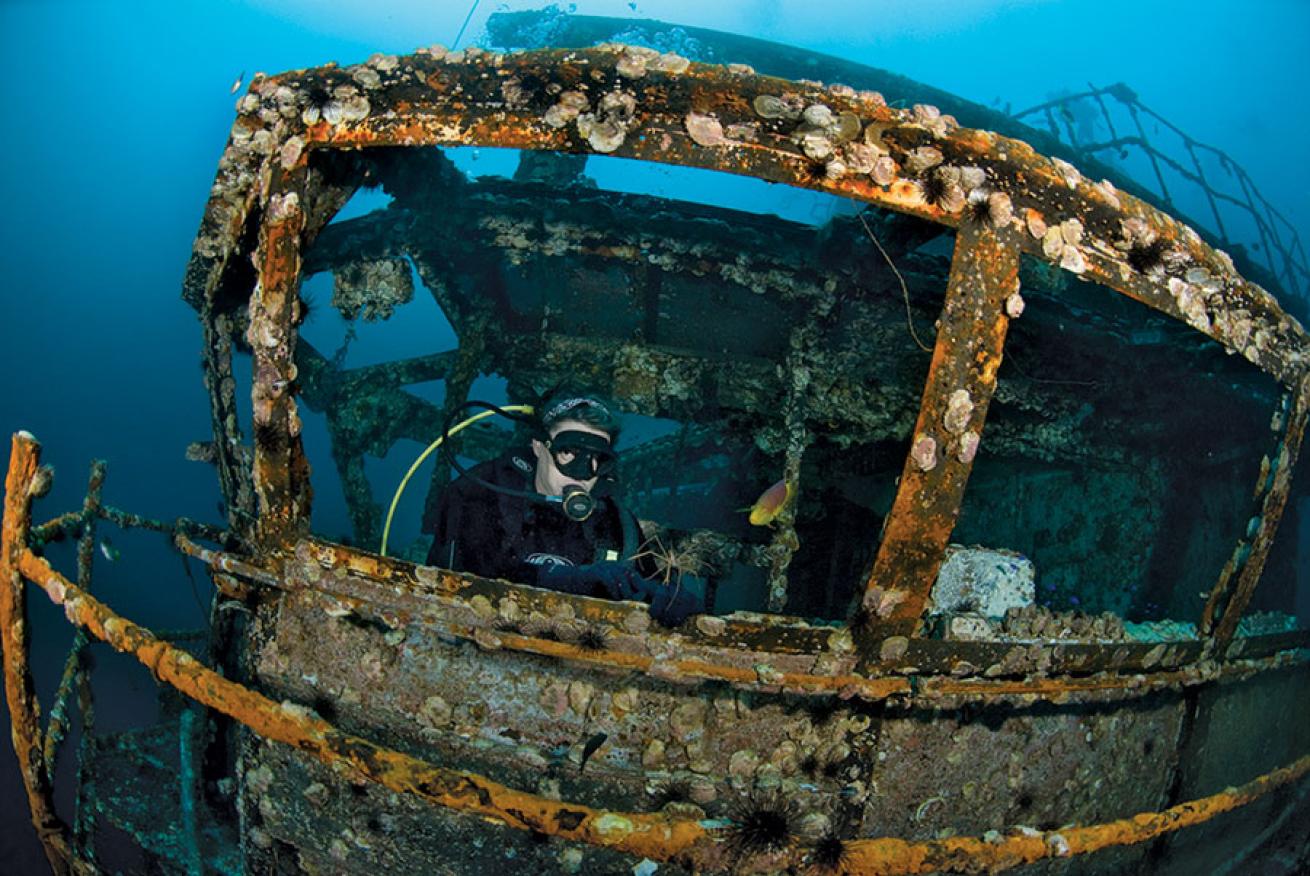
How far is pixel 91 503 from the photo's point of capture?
3.56 m

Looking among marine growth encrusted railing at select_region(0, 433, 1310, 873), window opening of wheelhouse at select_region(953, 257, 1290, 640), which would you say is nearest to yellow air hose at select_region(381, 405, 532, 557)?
marine growth encrusted railing at select_region(0, 433, 1310, 873)

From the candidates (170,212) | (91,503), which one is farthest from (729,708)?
(170,212)

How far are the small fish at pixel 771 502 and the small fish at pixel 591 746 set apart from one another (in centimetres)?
160

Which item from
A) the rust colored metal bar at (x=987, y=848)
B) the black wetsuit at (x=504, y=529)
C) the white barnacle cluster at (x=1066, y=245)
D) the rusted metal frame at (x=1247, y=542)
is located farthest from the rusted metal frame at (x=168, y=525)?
the rusted metal frame at (x=1247, y=542)

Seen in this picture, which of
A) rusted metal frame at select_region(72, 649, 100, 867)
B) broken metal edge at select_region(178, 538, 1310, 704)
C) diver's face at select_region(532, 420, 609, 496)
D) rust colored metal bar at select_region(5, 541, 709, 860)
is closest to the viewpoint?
rust colored metal bar at select_region(5, 541, 709, 860)

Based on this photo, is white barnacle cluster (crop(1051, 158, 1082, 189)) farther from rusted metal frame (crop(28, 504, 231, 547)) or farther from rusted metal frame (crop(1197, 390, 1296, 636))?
rusted metal frame (crop(28, 504, 231, 547))

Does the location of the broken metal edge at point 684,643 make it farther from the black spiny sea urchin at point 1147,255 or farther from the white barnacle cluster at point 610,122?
the white barnacle cluster at point 610,122

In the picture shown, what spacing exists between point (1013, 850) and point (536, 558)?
1.87 meters

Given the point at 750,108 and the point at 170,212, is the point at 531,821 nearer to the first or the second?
the point at 750,108

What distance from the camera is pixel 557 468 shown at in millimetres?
3203

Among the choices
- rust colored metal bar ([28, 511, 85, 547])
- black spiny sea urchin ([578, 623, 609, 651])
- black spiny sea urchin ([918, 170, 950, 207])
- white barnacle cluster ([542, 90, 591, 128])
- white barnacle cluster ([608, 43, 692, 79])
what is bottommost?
black spiny sea urchin ([578, 623, 609, 651])

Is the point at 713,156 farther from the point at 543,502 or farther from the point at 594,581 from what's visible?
the point at 543,502

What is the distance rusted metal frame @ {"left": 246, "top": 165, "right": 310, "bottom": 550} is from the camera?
2078 millimetres

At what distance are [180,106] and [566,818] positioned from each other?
13292cm
